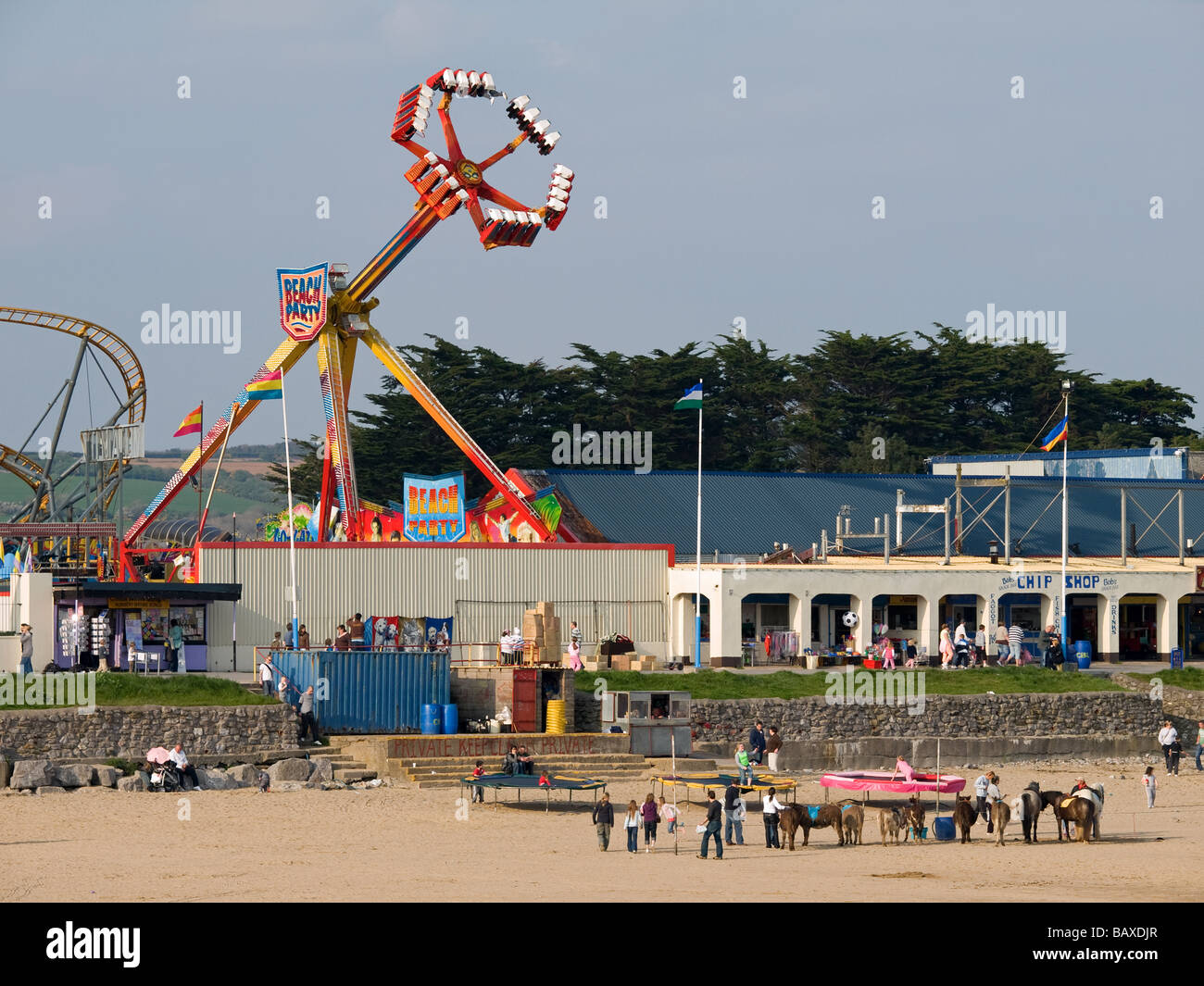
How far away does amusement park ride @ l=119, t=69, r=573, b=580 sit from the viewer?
171 ft

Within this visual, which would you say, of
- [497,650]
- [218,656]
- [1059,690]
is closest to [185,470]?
[218,656]

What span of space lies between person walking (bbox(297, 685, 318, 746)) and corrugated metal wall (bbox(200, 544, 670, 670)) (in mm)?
6252

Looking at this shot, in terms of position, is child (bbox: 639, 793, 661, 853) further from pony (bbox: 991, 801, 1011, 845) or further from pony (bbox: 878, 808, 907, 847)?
pony (bbox: 991, 801, 1011, 845)

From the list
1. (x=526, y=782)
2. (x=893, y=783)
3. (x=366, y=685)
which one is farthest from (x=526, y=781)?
(x=366, y=685)

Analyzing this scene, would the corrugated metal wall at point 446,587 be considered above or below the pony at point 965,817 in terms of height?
above

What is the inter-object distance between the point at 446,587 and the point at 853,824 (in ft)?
65.0

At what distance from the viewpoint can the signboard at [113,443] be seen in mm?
Answer: 49000

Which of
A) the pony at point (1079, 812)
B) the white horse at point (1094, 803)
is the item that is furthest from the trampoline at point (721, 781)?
the white horse at point (1094, 803)

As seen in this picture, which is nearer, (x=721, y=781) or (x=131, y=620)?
(x=721, y=781)

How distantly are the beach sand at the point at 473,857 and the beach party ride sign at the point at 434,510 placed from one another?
14534 millimetres

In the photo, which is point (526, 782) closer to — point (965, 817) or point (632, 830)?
point (632, 830)

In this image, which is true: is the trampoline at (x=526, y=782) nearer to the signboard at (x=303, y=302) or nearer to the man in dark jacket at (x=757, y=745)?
the man in dark jacket at (x=757, y=745)

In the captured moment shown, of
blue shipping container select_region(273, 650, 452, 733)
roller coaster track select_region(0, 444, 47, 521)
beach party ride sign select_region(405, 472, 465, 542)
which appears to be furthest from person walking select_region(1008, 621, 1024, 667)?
roller coaster track select_region(0, 444, 47, 521)

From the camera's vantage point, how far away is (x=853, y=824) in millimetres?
32656
